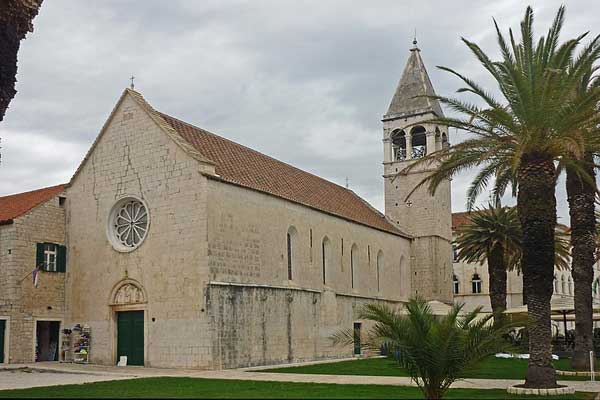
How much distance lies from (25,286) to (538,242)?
2243 cm

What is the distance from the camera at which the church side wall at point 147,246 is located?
29516 mm

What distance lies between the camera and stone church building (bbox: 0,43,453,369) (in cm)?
2981

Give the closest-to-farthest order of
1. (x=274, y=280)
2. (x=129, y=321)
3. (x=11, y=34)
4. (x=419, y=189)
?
(x=11, y=34)
(x=129, y=321)
(x=274, y=280)
(x=419, y=189)

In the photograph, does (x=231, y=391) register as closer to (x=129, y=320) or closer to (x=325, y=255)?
(x=129, y=320)

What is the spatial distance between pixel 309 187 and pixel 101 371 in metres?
19.0

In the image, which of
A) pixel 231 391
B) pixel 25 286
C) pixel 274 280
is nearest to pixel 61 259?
pixel 25 286

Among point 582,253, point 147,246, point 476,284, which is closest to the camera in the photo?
point 582,253

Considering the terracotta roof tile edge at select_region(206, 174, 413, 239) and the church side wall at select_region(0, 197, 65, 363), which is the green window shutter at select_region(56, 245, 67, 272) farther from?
the terracotta roof tile edge at select_region(206, 174, 413, 239)

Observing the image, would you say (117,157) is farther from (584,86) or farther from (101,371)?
(584,86)

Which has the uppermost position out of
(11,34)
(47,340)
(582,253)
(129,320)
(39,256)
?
(11,34)

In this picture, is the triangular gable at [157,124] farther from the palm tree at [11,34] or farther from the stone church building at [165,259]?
the palm tree at [11,34]

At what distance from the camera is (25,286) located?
31.8 m

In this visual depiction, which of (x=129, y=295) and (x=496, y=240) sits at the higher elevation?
(x=496, y=240)

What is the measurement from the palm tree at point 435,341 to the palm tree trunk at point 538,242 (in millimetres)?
2742
